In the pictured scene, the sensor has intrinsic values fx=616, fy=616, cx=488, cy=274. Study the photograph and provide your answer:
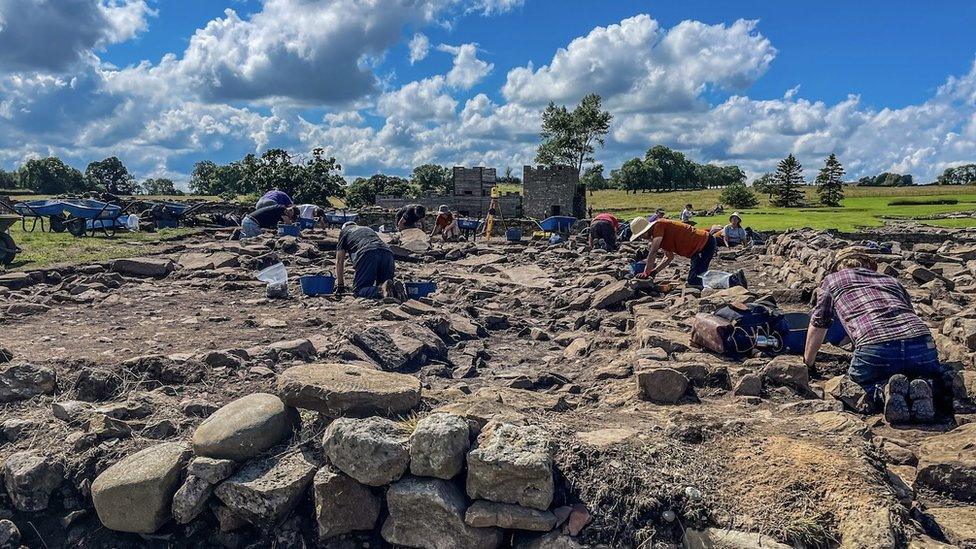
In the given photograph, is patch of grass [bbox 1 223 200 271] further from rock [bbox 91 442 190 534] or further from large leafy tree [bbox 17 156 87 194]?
large leafy tree [bbox 17 156 87 194]

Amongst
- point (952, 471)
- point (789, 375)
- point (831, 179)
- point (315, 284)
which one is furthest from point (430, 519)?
point (831, 179)

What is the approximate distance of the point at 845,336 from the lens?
19.0 feet

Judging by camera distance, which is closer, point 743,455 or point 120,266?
point 743,455

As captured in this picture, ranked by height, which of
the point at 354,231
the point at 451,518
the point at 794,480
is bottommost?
the point at 451,518

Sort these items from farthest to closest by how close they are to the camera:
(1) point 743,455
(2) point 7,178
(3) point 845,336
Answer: (2) point 7,178 → (3) point 845,336 → (1) point 743,455

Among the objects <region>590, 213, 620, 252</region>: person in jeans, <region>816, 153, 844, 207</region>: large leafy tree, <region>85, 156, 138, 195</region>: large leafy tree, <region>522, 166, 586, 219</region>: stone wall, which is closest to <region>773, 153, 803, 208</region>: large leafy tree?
<region>816, 153, 844, 207</region>: large leafy tree

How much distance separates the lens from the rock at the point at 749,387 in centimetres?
450

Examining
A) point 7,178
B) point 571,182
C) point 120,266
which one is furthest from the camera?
point 7,178

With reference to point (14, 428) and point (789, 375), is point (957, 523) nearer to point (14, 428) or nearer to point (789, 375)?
point (789, 375)

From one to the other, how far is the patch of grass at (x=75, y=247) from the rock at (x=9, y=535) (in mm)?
8035

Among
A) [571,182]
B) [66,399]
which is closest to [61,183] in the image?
Answer: [571,182]

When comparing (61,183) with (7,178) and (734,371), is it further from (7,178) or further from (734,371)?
(734,371)

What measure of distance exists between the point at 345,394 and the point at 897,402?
3.53 meters

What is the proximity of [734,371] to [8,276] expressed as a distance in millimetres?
9482
